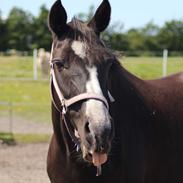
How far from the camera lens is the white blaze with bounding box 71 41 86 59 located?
2.83 meters

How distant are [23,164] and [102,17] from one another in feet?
15.8

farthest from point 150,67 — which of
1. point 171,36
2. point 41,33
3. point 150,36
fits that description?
point 41,33

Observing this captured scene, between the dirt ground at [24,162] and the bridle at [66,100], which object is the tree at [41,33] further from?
the bridle at [66,100]

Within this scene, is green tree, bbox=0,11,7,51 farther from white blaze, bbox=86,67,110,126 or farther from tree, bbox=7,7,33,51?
white blaze, bbox=86,67,110,126

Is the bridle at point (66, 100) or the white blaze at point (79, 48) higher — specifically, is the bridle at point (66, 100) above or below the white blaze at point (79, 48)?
below

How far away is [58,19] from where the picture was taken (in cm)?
299

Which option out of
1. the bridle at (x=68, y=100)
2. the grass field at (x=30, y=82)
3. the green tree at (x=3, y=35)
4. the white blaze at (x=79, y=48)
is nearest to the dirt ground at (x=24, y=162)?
the grass field at (x=30, y=82)

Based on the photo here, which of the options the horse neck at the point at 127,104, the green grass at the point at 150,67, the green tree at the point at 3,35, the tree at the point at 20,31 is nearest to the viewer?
the horse neck at the point at 127,104

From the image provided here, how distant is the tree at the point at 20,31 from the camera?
38375mm

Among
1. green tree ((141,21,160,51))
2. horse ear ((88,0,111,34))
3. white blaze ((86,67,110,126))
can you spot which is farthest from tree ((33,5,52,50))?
white blaze ((86,67,110,126))

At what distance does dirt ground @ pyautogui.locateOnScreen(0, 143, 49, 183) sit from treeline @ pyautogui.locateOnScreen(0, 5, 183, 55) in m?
25.6

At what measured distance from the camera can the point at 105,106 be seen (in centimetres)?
268

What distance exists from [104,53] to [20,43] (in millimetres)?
36242

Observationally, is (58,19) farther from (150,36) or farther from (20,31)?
(20,31)
